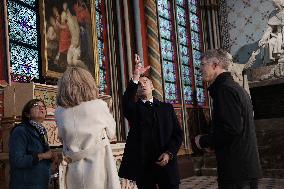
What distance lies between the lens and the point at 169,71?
1050cm

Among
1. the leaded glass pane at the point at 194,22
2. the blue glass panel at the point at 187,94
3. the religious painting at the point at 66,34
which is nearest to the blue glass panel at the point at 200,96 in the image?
the blue glass panel at the point at 187,94

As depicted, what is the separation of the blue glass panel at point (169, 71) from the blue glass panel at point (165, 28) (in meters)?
0.77

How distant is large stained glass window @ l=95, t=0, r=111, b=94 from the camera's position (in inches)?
319

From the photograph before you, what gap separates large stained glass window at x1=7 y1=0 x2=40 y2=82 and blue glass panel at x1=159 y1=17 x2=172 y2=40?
14.9ft

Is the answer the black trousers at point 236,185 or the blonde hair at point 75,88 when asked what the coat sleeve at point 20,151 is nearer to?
the blonde hair at point 75,88

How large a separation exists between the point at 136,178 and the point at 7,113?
8.65 feet

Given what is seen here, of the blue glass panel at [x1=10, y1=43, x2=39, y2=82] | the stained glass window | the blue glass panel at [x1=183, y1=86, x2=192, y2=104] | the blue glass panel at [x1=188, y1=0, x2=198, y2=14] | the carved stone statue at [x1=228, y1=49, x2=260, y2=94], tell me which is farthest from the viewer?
the blue glass panel at [x1=188, y1=0, x2=198, y2=14]

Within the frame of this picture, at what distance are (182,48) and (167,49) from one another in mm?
888

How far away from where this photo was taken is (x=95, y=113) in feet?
7.26

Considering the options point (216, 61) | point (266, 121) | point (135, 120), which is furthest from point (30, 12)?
point (266, 121)

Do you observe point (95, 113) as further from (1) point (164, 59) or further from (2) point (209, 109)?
(2) point (209, 109)

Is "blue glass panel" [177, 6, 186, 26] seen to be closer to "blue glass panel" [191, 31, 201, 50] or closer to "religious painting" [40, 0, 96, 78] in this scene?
"blue glass panel" [191, 31, 201, 50]

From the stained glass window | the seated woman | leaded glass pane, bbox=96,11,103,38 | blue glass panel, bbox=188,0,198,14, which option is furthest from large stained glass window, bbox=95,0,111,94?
the seated woman

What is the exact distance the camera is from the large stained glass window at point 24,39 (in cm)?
590
